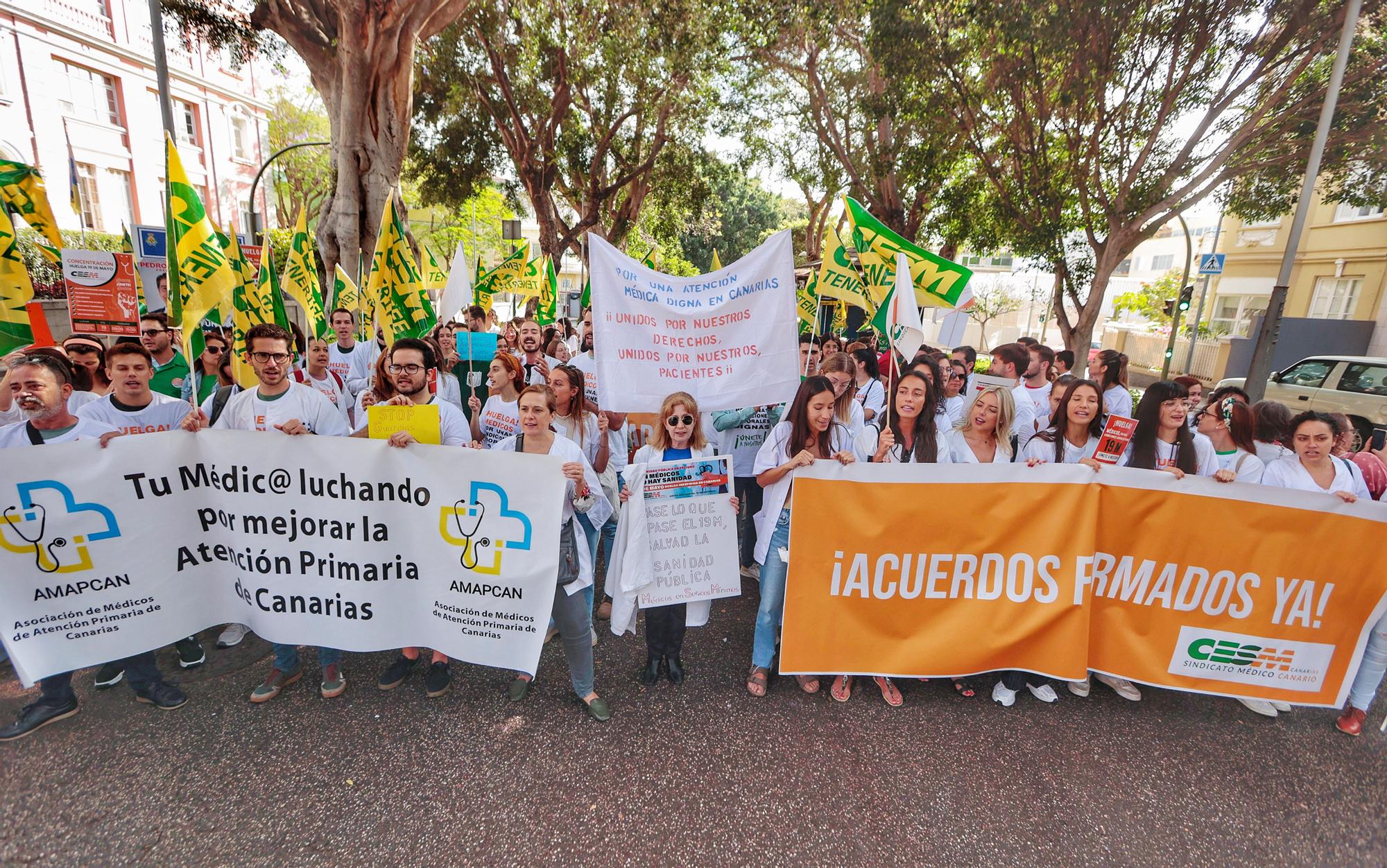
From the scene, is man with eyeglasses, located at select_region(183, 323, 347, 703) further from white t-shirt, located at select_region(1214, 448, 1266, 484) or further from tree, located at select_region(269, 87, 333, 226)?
tree, located at select_region(269, 87, 333, 226)

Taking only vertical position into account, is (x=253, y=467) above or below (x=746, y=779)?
above

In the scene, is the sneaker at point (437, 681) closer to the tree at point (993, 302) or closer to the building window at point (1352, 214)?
the building window at point (1352, 214)

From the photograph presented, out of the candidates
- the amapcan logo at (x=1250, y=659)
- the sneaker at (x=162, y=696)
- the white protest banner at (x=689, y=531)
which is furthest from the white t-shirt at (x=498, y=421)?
the amapcan logo at (x=1250, y=659)

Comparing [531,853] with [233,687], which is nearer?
[531,853]

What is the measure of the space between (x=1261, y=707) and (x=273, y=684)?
564 cm

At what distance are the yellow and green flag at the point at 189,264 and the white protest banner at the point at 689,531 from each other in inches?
96.6

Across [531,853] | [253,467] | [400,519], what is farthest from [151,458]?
[531,853]

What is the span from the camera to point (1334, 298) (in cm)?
1991

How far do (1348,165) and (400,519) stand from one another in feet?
54.0

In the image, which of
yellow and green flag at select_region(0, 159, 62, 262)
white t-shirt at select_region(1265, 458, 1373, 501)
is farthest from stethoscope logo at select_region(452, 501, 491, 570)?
yellow and green flag at select_region(0, 159, 62, 262)

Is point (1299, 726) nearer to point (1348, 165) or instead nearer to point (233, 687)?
point (233, 687)

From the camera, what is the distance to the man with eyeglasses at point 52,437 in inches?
128

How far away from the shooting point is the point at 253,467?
3.34 metres

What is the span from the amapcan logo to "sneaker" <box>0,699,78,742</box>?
5.91m
